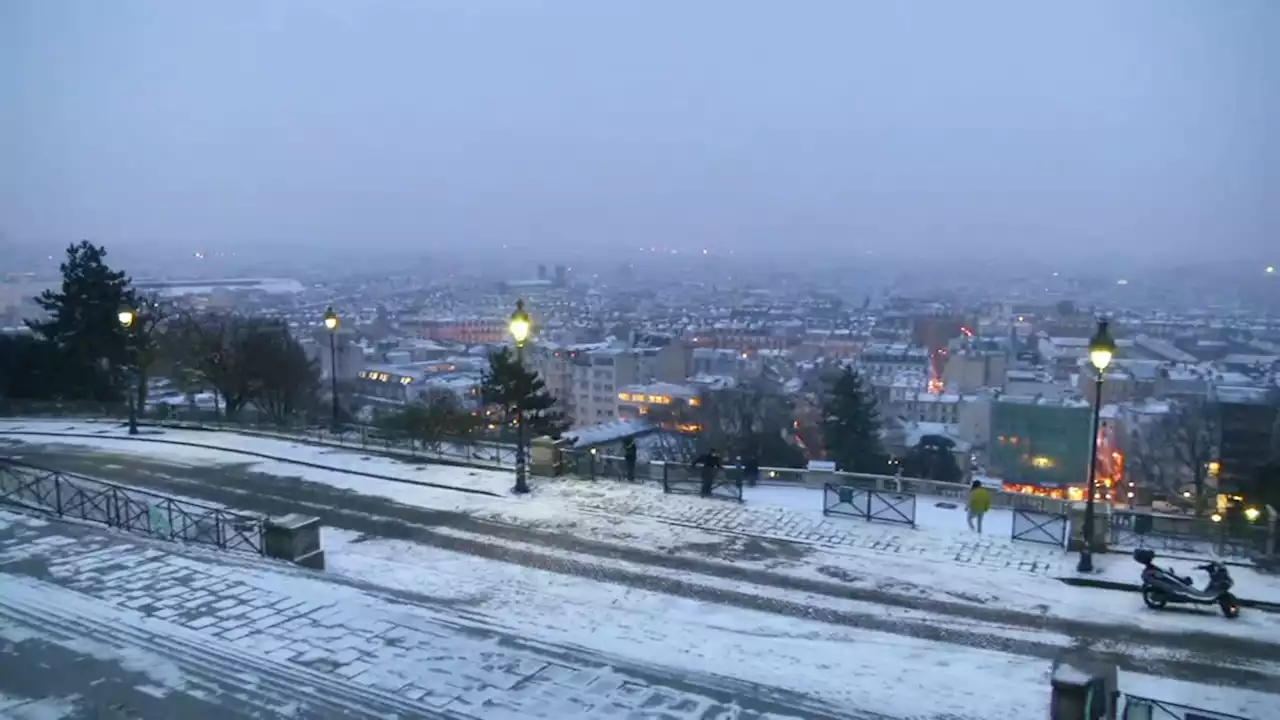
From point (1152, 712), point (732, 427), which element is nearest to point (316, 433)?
point (1152, 712)

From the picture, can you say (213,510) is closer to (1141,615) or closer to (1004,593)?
(1004,593)

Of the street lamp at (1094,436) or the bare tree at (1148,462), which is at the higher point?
the street lamp at (1094,436)

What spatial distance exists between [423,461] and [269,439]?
5924 millimetres

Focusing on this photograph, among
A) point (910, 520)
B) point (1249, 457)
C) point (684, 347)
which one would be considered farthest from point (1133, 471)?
point (684, 347)

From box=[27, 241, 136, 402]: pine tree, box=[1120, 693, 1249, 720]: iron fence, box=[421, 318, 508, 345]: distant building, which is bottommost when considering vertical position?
box=[421, 318, 508, 345]: distant building

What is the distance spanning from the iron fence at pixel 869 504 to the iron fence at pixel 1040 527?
6.02 feet

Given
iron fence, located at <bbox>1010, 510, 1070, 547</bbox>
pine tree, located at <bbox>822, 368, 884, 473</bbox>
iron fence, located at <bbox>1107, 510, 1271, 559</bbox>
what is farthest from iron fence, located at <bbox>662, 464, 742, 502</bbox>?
pine tree, located at <bbox>822, 368, 884, 473</bbox>

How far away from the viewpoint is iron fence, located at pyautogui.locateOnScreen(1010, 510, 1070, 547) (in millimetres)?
15977

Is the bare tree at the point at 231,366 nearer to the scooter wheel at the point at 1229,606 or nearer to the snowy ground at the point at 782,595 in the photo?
the snowy ground at the point at 782,595

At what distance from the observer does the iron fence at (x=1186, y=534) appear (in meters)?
15.4

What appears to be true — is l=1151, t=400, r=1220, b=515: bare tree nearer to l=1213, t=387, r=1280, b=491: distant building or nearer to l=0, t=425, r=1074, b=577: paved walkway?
l=1213, t=387, r=1280, b=491: distant building

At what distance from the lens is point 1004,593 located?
538 inches

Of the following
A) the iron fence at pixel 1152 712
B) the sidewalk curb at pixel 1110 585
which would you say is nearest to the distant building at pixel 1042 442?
the sidewalk curb at pixel 1110 585

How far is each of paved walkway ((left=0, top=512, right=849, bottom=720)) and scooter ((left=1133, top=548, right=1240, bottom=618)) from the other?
6524mm
